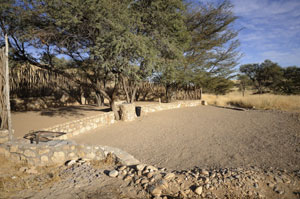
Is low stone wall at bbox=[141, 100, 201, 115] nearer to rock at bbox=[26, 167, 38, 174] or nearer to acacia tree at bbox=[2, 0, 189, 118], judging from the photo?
acacia tree at bbox=[2, 0, 189, 118]

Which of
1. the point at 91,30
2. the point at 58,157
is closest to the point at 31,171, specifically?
the point at 58,157

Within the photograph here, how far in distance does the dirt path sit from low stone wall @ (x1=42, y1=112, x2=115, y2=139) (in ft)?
1.15

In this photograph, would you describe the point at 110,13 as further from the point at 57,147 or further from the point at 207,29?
the point at 207,29

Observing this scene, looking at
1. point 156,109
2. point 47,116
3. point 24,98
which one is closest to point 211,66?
point 156,109

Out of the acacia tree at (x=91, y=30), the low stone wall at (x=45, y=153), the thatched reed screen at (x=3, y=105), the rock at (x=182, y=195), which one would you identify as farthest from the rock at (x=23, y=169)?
the acacia tree at (x=91, y=30)

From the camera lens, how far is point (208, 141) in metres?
5.36

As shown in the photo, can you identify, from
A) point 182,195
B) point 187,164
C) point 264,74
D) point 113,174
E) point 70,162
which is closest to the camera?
point 182,195

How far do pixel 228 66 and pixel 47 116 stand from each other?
44.2ft

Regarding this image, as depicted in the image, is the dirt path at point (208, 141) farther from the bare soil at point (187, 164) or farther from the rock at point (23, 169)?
the rock at point (23, 169)

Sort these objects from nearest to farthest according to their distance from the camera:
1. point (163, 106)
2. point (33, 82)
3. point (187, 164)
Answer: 1. point (187, 164)
2. point (33, 82)
3. point (163, 106)

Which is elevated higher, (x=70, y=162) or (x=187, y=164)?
(x=70, y=162)

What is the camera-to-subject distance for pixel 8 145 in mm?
3771

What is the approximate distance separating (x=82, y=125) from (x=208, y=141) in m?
4.71

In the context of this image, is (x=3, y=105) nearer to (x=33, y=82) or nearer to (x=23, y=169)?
(x=23, y=169)
